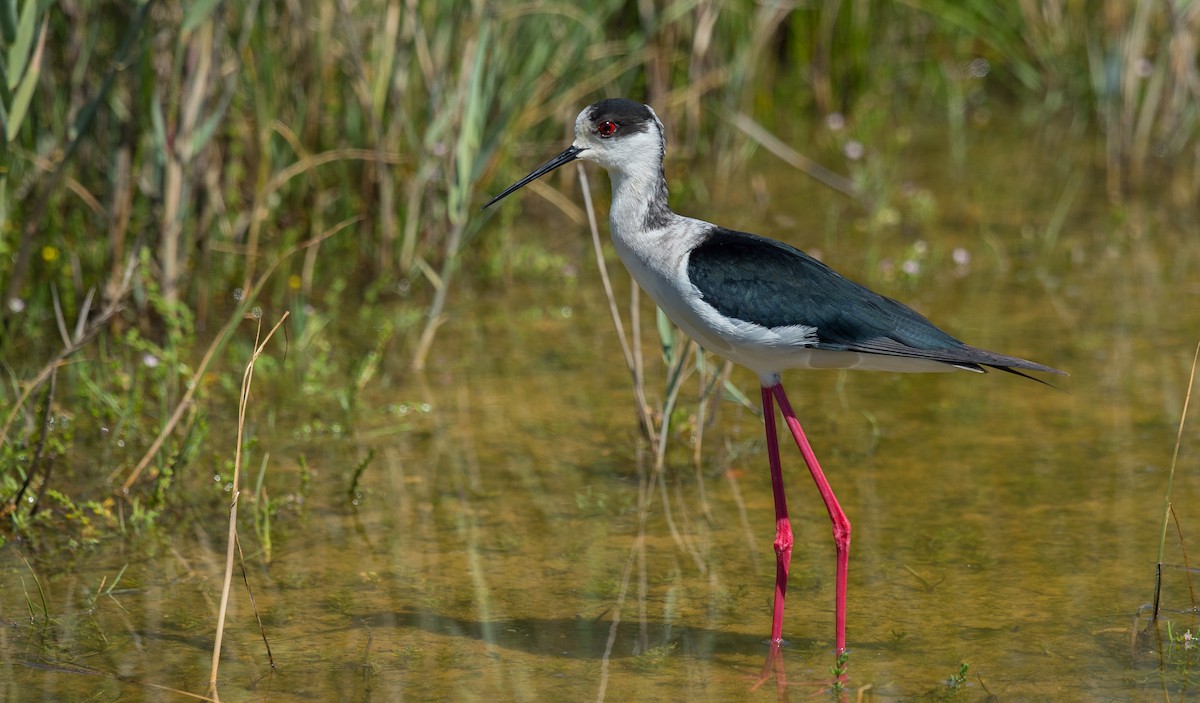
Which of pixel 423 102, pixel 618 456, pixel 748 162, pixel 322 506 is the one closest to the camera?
pixel 322 506

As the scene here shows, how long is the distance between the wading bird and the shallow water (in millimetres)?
310

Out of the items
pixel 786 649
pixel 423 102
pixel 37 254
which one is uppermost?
pixel 423 102

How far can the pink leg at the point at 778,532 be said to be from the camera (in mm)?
3471

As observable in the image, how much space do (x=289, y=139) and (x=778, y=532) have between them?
2542 mm

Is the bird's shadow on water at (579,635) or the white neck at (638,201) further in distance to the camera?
the white neck at (638,201)

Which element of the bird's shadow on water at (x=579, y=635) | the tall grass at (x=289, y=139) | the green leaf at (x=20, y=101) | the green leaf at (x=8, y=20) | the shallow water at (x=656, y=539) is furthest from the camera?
the tall grass at (x=289, y=139)

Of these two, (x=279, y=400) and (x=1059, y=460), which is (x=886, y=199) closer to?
(x=1059, y=460)

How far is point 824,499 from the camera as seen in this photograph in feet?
11.7

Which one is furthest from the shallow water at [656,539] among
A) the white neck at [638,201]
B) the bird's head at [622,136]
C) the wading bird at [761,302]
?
the bird's head at [622,136]

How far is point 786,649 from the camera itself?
11.3 ft

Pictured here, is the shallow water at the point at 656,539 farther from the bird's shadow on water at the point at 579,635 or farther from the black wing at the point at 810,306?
the black wing at the point at 810,306

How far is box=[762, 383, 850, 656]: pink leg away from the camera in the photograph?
133 inches

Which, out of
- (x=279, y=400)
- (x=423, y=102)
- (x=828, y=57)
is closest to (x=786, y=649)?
(x=279, y=400)

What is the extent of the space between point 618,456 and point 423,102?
1.93 m
